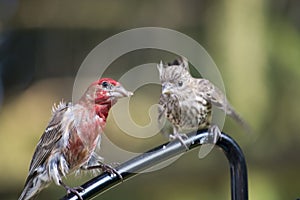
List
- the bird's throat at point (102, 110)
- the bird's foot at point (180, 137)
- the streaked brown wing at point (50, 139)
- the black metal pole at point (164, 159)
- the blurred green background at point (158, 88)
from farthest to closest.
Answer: the blurred green background at point (158, 88), the streaked brown wing at point (50, 139), the bird's throat at point (102, 110), the bird's foot at point (180, 137), the black metal pole at point (164, 159)

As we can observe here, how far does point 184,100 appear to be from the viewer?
2.09 metres

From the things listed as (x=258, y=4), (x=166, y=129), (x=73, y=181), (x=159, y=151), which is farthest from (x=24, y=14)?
(x=159, y=151)

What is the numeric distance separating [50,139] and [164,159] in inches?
17.4

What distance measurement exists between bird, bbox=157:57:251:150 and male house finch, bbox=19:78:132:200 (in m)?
0.22

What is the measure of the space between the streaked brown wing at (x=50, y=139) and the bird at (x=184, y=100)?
0.91ft

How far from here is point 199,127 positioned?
2.00 metres

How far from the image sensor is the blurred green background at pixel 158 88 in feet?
11.9

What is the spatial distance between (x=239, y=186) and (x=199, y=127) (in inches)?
12.7

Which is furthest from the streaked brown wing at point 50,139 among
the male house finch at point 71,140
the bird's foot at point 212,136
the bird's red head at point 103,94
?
the bird's foot at point 212,136

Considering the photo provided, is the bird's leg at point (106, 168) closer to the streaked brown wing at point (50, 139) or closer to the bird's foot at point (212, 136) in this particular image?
the streaked brown wing at point (50, 139)

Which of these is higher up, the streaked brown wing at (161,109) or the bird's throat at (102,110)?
the streaked brown wing at (161,109)

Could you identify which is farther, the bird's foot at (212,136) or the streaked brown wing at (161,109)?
the streaked brown wing at (161,109)

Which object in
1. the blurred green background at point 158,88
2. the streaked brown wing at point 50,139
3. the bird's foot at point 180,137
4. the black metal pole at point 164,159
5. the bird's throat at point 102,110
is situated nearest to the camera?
the black metal pole at point 164,159

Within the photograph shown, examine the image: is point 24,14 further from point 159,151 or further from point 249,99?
point 159,151
